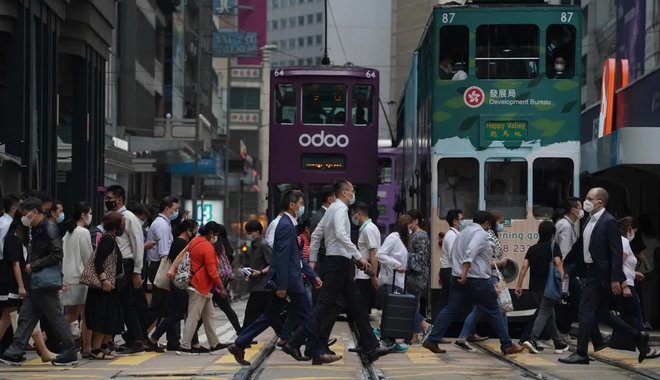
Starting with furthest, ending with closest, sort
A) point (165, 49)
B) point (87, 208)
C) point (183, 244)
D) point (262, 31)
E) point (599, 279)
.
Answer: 1. point (262, 31)
2. point (165, 49)
3. point (183, 244)
4. point (87, 208)
5. point (599, 279)

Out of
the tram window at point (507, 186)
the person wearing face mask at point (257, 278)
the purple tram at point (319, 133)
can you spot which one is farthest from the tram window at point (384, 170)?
the person wearing face mask at point (257, 278)

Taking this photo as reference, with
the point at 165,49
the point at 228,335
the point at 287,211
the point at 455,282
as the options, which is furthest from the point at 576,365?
the point at 165,49

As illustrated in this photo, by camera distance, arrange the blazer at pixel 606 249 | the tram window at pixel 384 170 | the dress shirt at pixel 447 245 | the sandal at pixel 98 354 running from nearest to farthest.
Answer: the blazer at pixel 606 249
the sandal at pixel 98 354
the dress shirt at pixel 447 245
the tram window at pixel 384 170

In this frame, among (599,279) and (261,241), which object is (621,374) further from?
(261,241)

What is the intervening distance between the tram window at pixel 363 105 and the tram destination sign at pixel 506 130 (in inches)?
291

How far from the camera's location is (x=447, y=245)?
18016mm

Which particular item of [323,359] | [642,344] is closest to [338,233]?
[323,359]

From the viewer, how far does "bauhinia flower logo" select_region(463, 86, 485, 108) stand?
20.1 m

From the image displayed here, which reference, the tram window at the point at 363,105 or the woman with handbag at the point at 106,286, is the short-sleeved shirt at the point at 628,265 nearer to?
the woman with handbag at the point at 106,286

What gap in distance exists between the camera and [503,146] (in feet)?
66.3

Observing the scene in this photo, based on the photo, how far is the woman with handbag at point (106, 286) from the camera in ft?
47.4

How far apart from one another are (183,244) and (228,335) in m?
5.94

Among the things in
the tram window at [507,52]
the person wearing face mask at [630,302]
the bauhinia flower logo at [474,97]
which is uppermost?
the tram window at [507,52]

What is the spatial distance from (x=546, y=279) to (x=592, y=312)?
274cm
